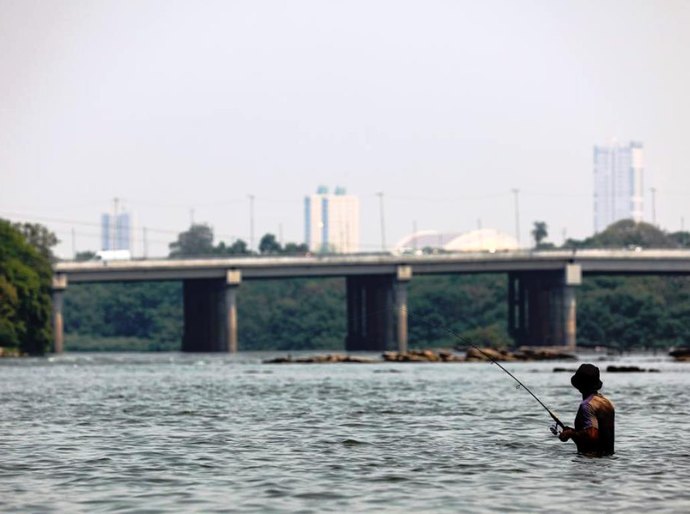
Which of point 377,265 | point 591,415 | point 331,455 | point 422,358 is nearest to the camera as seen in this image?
point 591,415

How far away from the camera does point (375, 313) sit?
18088cm

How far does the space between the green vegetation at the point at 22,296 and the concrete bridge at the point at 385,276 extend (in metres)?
5.51

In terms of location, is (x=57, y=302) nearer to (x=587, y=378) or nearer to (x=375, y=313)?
(x=375, y=313)

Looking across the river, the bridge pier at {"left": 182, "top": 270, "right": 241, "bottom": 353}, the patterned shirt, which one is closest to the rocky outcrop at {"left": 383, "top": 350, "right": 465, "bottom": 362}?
the bridge pier at {"left": 182, "top": 270, "right": 241, "bottom": 353}

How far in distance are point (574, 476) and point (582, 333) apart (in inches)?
6720

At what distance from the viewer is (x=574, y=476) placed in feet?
93.5

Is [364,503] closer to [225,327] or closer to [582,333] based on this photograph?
[225,327]

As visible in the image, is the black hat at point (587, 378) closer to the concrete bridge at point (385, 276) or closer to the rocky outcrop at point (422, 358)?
the rocky outcrop at point (422, 358)

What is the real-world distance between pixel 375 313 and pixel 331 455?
148 meters

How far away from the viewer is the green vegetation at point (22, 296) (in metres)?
147

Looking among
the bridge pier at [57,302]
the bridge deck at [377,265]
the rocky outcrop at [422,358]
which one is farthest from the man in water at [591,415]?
the bridge pier at [57,302]

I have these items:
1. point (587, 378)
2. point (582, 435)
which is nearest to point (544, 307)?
point (582, 435)

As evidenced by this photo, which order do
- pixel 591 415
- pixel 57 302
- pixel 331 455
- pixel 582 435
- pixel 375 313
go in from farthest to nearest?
pixel 375 313 → pixel 57 302 → pixel 331 455 → pixel 582 435 → pixel 591 415

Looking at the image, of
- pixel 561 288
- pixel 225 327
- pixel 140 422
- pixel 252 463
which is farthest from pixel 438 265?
pixel 252 463
